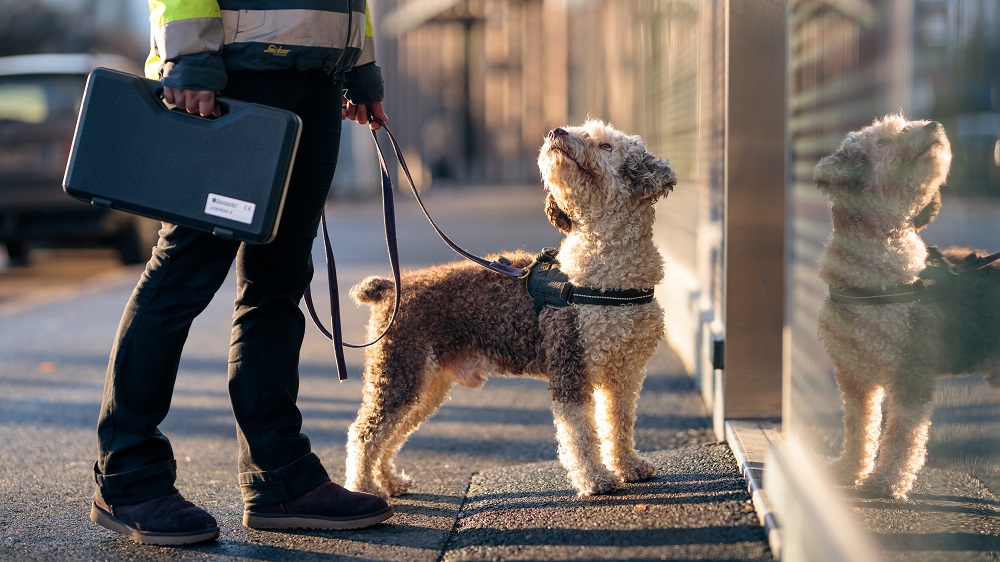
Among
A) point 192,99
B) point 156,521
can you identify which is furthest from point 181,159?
point 156,521

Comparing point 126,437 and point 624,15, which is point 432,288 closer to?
point 126,437

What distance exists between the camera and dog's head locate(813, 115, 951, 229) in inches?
111

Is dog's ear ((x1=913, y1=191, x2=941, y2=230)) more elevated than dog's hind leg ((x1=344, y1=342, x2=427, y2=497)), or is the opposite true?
dog's ear ((x1=913, y1=191, x2=941, y2=230))

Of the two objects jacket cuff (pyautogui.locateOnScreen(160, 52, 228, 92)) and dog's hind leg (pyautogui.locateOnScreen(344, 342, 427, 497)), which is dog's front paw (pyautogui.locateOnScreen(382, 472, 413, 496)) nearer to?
dog's hind leg (pyautogui.locateOnScreen(344, 342, 427, 497))

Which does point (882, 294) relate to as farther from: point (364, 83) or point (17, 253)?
point (17, 253)

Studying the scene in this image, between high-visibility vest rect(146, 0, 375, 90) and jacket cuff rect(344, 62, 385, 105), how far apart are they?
277 millimetres

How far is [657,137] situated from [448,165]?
26.9m

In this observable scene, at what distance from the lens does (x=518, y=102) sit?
35.9 meters

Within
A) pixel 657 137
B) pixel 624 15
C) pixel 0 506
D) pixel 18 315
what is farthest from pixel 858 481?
pixel 624 15

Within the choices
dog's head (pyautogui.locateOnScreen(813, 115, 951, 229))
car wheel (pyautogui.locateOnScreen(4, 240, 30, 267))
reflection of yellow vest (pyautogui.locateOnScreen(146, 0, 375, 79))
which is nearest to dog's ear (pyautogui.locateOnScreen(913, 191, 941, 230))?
dog's head (pyautogui.locateOnScreen(813, 115, 951, 229))

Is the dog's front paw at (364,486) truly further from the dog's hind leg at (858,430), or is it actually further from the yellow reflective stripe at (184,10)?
the yellow reflective stripe at (184,10)

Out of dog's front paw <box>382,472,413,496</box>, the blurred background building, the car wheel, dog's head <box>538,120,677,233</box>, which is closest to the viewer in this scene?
the blurred background building

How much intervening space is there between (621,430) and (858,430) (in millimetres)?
813

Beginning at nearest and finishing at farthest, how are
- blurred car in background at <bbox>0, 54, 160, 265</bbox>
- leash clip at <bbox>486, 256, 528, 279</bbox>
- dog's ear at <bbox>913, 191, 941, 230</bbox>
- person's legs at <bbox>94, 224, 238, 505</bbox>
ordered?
dog's ear at <bbox>913, 191, 941, 230</bbox> < person's legs at <bbox>94, 224, 238, 505</bbox> < leash clip at <bbox>486, 256, 528, 279</bbox> < blurred car in background at <bbox>0, 54, 160, 265</bbox>
